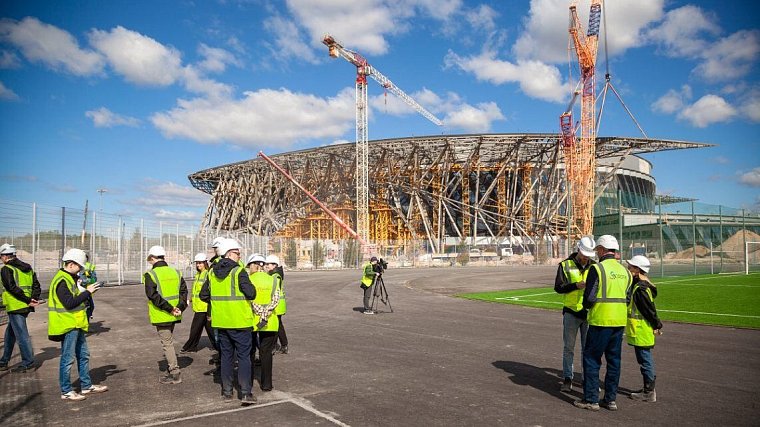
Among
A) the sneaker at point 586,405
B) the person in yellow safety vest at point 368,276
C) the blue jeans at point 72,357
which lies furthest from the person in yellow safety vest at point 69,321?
the person in yellow safety vest at point 368,276

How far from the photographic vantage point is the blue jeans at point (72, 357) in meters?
6.60

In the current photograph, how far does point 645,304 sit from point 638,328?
321mm

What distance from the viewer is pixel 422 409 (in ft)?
19.7

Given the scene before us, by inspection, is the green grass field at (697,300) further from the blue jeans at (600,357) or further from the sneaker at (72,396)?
the sneaker at (72,396)

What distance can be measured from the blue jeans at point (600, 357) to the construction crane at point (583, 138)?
180 ft

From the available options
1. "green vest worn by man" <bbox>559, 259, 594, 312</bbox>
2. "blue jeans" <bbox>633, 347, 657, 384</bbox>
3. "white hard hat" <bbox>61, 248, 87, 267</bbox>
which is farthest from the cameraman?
"blue jeans" <bbox>633, 347, 657, 384</bbox>

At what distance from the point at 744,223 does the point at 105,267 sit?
3616 centimetres

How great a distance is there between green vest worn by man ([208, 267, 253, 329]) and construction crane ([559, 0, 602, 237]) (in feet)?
184

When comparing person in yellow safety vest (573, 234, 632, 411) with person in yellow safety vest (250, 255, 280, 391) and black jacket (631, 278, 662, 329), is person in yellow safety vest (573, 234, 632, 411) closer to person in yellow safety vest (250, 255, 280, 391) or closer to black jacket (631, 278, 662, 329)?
black jacket (631, 278, 662, 329)

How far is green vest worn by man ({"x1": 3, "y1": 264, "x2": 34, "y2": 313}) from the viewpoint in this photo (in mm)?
Result: 8234

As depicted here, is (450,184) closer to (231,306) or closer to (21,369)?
(21,369)

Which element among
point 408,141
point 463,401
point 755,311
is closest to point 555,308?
point 755,311

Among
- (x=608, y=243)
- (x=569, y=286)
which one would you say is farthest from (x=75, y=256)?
(x=608, y=243)

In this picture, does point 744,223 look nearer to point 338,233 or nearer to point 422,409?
point 422,409
